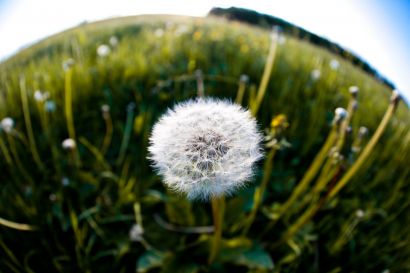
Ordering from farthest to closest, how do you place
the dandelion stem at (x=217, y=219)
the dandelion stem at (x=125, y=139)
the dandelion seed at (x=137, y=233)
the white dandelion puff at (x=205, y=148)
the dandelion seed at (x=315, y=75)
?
the dandelion seed at (x=315, y=75) → the dandelion stem at (x=125, y=139) → the dandelion seed at (x=137, y=233) → the dandelion stem at (x=217, y=219) → the white dandelion puff at (x=205, y=148)

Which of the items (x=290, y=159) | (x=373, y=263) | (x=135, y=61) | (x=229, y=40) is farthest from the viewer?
(x=229, y=40)

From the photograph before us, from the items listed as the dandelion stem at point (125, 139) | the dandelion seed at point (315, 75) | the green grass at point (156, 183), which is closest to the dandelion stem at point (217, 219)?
the green grass at point (156, 183)

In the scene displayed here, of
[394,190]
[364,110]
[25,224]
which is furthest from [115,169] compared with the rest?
[364,110]

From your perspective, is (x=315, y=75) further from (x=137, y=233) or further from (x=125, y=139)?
(x=137, y=233)

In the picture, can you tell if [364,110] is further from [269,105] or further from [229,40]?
[229,40]

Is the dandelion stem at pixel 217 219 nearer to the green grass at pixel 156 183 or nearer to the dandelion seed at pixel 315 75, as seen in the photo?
the green grass at pixel 156 183

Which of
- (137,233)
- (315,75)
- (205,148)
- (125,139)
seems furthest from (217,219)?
(315,75)
